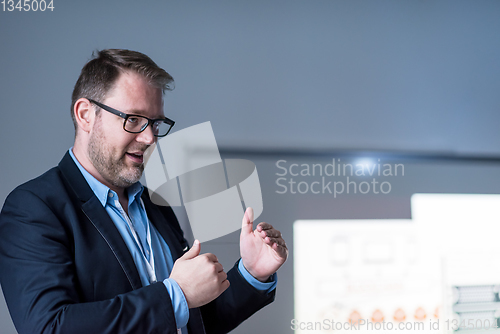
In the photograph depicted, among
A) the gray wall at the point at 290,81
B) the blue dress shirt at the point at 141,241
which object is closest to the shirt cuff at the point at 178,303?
the blue dress shirt at the point at 141,241

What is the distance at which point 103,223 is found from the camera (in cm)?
96

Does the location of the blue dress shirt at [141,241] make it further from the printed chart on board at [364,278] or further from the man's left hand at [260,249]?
the printed chart on board at [364,278]

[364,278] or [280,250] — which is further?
[364,278]

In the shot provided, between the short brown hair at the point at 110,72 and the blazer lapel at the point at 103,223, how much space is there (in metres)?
0.23

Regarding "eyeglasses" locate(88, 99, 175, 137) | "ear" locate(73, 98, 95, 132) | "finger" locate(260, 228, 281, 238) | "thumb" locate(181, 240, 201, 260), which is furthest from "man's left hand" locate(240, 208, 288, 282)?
"ear" locate(73, 98, 95, 132)

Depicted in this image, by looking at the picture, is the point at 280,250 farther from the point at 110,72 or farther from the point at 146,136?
the point at 110,72

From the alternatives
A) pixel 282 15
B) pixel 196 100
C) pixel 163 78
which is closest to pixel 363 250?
pixel 196 100

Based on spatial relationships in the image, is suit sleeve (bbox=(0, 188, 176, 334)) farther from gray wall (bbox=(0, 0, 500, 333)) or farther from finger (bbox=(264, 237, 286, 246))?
gray wall (bbox=(0, 0, 500, 333))

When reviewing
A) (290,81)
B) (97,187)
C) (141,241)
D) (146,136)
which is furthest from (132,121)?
(290,81)

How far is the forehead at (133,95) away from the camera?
107cm

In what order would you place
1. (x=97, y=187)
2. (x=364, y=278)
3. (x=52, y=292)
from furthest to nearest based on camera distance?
(x=364, y=278), (x=97, y=187), (x=52, y=292)

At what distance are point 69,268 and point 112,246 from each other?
106mm

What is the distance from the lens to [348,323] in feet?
7.02

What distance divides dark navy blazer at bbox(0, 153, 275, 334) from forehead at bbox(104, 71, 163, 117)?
0.18 meters
